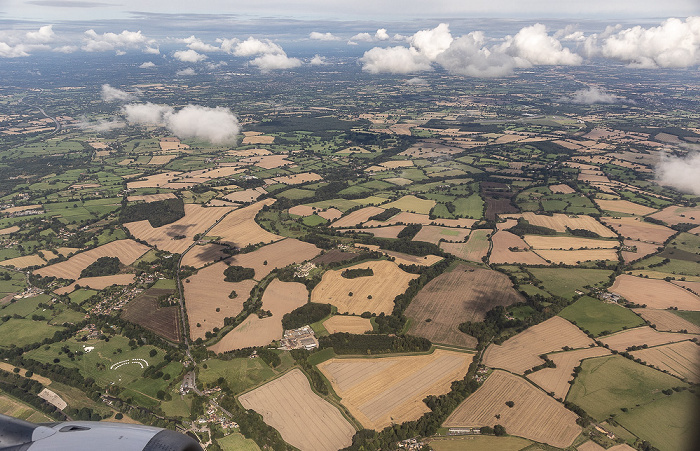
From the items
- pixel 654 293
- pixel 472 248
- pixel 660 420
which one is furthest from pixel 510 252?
pixel 660 420

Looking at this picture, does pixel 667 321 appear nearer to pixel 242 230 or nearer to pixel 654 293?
pixel 654 293

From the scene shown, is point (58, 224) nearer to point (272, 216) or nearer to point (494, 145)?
point (272, 216)

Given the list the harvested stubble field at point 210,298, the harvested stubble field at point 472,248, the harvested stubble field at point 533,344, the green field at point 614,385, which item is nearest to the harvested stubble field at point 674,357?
the green field at point 614,385

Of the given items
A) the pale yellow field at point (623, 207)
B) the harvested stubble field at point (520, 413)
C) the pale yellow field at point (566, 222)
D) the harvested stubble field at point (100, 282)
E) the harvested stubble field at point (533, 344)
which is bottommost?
the harvested stubble field at point (533, 344)

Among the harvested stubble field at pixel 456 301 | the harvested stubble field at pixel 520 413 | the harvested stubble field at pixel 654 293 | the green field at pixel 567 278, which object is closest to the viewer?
the harvested stubble field at pixel 520 413

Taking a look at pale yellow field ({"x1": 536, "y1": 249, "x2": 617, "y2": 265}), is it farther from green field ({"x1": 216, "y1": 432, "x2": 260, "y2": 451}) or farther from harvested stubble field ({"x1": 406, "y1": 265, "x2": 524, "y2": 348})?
green field ({"x1": 216, "y1": 432, "x2": 260, "y2": 451})

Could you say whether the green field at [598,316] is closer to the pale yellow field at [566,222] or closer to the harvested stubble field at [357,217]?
the pale yellow field at [566,222]
